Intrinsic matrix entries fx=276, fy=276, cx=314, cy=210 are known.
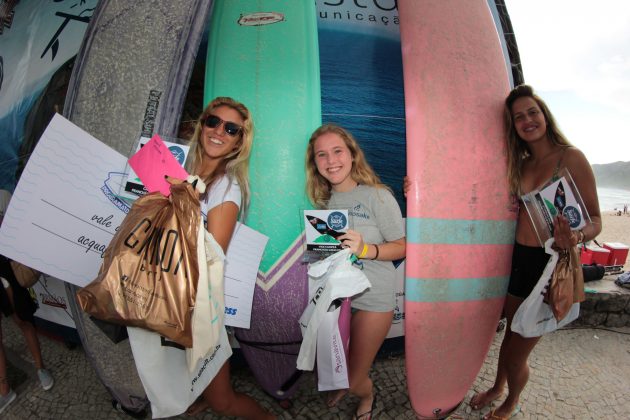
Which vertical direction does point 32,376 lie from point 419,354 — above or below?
below

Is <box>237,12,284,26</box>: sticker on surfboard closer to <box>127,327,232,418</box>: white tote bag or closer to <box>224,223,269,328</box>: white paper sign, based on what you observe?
<box>224,223,269,328</box>: white paper sign

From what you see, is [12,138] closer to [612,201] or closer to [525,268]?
[525,268]

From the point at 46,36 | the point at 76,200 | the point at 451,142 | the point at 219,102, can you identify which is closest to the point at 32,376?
the point at 76,200

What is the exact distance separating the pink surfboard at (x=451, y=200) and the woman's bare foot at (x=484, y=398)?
0.74 feet

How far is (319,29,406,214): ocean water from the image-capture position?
1.77 meters

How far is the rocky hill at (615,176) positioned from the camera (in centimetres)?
3331

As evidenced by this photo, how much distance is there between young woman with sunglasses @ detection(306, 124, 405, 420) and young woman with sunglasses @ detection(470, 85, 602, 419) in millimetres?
779

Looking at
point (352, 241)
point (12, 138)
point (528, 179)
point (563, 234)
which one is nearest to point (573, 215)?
point (563, 234)

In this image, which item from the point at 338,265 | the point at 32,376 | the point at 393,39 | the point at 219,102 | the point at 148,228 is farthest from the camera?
the point at 32,376

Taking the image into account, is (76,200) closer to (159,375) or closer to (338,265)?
(159,375)

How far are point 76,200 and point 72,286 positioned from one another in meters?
0.57

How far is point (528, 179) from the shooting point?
1563mm

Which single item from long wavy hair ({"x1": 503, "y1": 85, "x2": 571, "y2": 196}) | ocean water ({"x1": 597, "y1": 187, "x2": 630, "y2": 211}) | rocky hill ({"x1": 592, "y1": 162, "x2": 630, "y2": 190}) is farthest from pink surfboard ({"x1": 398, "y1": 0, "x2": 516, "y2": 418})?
rocky hill ({"x1": 592, "y1": 162, "x2": 630, "y2": 190})

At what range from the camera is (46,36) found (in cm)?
222
